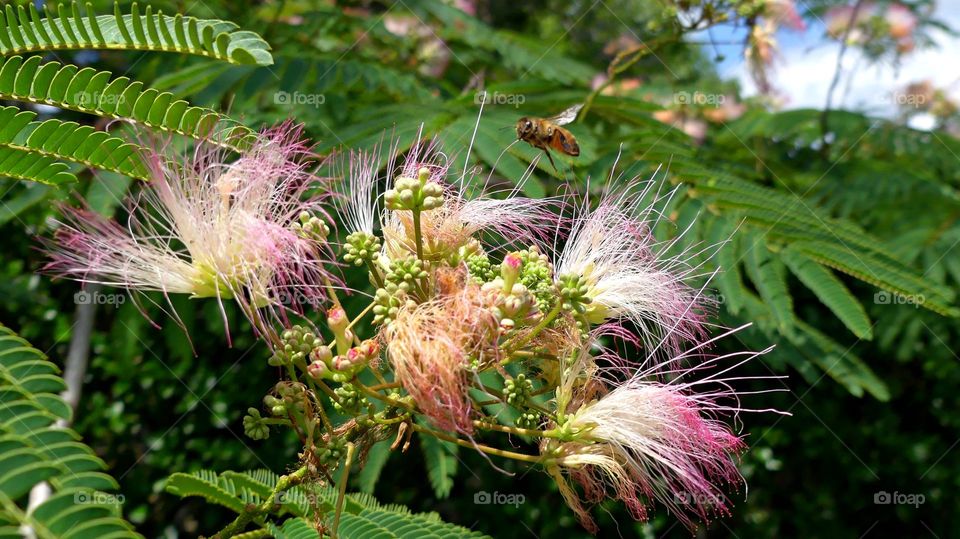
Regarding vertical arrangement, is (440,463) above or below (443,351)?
below

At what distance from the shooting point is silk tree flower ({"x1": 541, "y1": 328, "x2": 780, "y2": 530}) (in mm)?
1833

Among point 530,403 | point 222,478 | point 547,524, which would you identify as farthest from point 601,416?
point 547,524

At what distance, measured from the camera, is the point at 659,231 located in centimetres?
274

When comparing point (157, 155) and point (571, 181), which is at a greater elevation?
point (157, 155)

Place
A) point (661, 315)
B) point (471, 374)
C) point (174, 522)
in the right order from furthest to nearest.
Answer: point (174, 522) < point (661, 315) < point (471, 374)

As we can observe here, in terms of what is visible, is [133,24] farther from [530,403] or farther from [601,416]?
[601,416]

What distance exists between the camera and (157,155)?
1814mm

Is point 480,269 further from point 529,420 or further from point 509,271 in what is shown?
point 529,420

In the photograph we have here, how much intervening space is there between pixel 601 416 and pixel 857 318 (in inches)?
59.9
